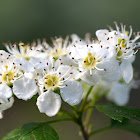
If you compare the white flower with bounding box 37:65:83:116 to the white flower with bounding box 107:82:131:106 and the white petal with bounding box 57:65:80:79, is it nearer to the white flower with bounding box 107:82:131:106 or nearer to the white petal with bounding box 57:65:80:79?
the white petal with bounding box 57:65:80:79

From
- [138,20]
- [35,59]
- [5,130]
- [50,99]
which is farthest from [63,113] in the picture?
[138,20]

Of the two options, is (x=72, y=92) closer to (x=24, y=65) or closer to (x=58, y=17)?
(x=24, y=65)

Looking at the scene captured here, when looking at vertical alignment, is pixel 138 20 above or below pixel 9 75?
below

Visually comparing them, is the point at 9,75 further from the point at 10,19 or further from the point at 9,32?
the point at 10,19

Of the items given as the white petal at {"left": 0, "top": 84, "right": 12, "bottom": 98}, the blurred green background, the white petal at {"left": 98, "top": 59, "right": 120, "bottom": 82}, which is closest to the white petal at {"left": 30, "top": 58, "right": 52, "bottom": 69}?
the white petal at {"left": 0, "top": 84, "right": 12, "bottom": 98}

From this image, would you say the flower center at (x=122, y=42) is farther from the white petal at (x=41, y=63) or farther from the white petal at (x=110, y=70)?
the white petal at (x=41, y=63)

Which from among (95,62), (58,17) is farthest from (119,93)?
(58,17)

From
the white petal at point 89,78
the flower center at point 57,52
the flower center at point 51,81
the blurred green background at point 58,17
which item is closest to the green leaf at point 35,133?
the flower center at point 51,81
